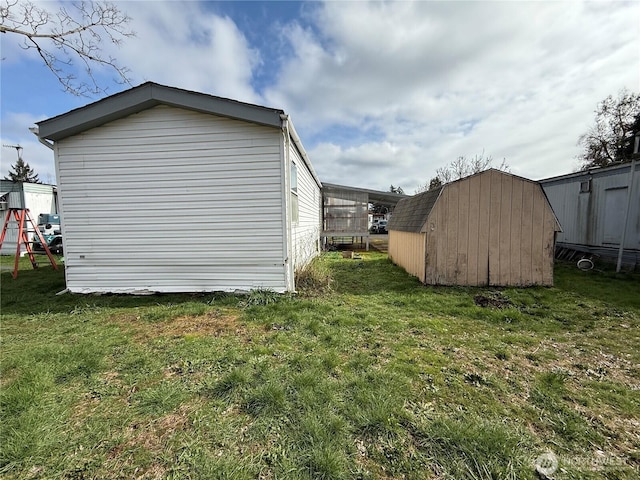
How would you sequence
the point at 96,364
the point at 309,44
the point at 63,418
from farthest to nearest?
1. the point at 309,44
2. the point at 96,364
3. the point at 63,418

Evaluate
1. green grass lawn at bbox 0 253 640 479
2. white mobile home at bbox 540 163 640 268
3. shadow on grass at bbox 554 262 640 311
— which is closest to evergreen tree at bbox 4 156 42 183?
green grass lawn at bbox 0 253 640 479

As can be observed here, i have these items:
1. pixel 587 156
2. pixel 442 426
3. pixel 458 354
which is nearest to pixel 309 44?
pixel 458 354

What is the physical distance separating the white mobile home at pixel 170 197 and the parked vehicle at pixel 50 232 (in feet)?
35.6

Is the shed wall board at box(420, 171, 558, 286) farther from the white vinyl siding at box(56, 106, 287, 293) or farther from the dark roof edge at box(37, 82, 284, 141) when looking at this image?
the dark roof edge at box(37, 82, 284, 141)

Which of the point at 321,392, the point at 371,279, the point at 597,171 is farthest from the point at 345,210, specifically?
the point at 321,392

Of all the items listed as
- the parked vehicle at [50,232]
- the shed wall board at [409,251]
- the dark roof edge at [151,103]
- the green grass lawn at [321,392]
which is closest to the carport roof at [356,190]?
the shed wall board at [409,251]

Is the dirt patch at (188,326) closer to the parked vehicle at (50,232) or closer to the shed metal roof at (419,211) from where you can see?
the shed metal roof at (419,211)

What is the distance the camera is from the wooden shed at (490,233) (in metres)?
6.44

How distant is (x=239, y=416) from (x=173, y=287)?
481cm

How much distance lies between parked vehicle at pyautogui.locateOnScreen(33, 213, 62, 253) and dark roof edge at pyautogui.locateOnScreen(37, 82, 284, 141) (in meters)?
11.6

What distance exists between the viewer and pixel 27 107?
21.9 ft

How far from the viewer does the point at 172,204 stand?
6.10m

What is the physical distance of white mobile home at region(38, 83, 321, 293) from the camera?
5.82 meters

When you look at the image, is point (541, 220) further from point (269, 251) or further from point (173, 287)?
point (173, 287)
